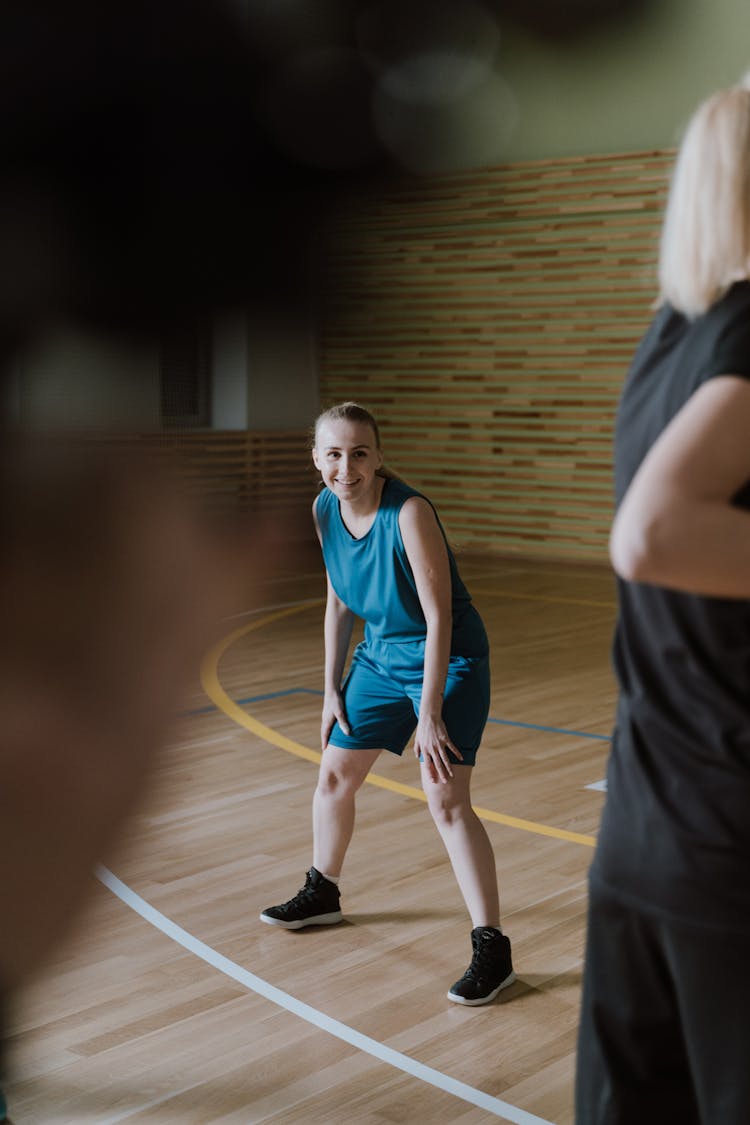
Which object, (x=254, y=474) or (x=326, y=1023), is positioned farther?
(x=326, y=1023)

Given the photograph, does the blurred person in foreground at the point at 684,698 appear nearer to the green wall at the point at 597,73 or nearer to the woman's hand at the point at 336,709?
the green wall at the point at 597,73

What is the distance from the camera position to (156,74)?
1.01ft

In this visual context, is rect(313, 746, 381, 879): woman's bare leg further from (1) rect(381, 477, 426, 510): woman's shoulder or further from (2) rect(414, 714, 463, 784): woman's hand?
(1) rect(381, 477, 426, 510): woman's shoulder

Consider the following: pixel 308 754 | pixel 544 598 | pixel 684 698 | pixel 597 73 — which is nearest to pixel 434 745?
pixel 684 698

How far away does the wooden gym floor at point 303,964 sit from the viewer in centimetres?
171

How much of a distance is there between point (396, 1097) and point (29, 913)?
57.8 inches

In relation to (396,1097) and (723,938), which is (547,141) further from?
(396,1097)

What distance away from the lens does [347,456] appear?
1939 mm

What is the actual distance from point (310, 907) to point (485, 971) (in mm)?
420

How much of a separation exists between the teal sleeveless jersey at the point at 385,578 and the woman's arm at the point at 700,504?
1276 mm

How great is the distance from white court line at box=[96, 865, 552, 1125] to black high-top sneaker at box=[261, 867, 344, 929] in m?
0.15

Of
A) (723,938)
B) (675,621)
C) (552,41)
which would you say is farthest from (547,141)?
(723,938)

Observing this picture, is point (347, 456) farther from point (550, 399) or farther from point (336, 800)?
point (550, 399)

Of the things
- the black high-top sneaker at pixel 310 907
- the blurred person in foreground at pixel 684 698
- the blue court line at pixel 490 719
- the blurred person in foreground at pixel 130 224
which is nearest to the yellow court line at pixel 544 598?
the blue court line at pixel 490 719
